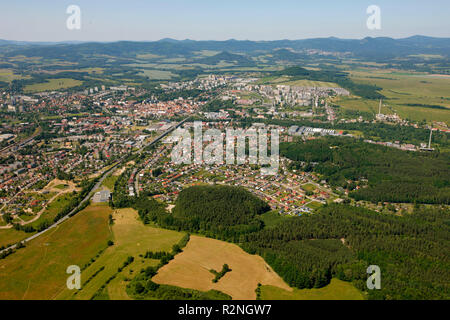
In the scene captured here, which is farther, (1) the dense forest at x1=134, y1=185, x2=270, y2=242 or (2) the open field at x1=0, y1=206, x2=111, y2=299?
(1) the dense forest at x1=134, y1=185, x2=270, y2=242

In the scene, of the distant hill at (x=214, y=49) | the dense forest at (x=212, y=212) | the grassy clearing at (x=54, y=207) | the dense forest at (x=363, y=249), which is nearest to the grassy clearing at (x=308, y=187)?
the dense forest at (x=363, y=249)

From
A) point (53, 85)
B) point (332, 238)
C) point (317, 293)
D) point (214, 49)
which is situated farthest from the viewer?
point (214, 49)

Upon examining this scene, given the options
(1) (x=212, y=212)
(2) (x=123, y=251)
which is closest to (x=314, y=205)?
(1) (x=212, y=212)

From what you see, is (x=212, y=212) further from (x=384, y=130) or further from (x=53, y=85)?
(x=53, y=85)

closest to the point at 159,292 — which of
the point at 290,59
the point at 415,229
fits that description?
the point at 415,229

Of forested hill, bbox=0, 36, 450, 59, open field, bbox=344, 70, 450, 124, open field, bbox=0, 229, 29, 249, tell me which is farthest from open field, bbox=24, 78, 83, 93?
open field, bbox=344, 70, 450, 124

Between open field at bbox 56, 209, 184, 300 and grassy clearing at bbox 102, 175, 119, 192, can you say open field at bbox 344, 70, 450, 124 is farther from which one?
open field at bbox 56, 209, 184, 300
